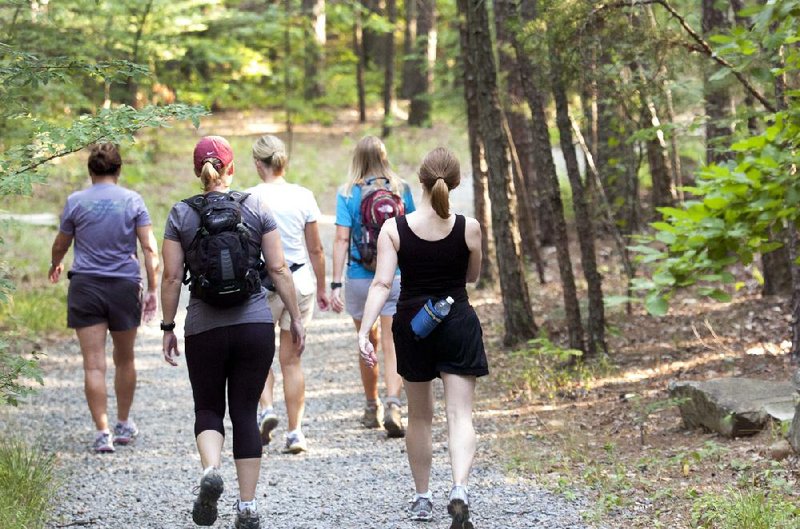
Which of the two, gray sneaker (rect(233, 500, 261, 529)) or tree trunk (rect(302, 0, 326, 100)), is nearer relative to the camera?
gray sneaker (rect(233, 500, 261, 529))

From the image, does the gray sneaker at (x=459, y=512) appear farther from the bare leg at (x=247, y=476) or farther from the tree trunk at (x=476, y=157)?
the tree trunk at (x=476, y=157)

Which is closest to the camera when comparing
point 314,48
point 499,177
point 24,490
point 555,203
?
point 24,490

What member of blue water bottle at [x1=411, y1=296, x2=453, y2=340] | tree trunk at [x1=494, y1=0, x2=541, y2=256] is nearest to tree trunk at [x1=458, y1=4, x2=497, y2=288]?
tree trunk at [x1=494, y1=0, x2=541, y2=256]

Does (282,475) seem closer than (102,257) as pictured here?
Yes

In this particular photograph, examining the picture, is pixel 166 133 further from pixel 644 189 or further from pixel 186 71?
pixel 644 189

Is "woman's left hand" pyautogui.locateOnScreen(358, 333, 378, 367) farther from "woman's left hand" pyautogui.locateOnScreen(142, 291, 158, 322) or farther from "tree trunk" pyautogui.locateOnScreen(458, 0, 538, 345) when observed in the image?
"tree trunk" pyautogui.locateOnScreen(458, 0, 538, 345)

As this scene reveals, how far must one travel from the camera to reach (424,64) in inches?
1209

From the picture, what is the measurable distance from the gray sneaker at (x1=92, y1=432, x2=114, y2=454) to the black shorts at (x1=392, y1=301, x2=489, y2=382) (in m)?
3.41

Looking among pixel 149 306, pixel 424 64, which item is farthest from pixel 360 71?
pixel 149 306

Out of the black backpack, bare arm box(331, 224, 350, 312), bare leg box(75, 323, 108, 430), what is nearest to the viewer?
the black backpack

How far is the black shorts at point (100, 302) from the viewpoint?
746 cm

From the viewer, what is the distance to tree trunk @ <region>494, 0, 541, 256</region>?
47.6 feet

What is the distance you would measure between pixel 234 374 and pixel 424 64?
2628cm

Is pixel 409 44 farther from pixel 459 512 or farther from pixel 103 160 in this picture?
pixel 459 512
